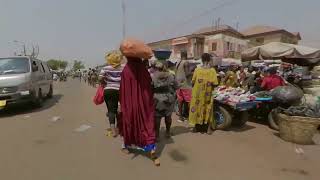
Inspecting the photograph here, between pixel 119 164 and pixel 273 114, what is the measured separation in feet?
15.3

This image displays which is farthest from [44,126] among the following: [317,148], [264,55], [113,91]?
[264,55]

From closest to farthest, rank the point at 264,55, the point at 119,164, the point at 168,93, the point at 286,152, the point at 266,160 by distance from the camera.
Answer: the point at 119,164 → the point at 266,160 → the point at 286,152 → the point at 168,93 → the point at 264,55

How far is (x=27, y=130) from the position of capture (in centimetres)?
773

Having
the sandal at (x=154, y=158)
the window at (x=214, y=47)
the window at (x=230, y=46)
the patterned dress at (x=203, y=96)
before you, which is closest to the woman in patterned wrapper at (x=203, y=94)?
the patterned dress at (x=203, y=96)

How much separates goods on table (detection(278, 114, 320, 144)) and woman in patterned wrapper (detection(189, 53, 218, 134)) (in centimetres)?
162

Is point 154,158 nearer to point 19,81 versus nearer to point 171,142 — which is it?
point 171,142

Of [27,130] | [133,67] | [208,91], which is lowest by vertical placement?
[27,130]

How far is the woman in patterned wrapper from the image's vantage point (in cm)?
733

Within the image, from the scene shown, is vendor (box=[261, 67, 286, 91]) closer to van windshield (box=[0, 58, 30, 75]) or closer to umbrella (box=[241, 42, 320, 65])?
umbrella (box=[241, 42, 320, 65])

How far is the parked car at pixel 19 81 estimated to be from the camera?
9.73 meters

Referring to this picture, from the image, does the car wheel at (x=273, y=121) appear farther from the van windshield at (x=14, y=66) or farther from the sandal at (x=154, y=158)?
the van windshield at (x=14, y=66)

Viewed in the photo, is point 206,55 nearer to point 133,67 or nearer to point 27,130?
point 133,67

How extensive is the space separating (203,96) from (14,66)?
22.0ft

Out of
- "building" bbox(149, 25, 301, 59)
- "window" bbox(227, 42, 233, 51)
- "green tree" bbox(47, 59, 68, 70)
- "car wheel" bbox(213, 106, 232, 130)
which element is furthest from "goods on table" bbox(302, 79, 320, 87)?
"green tree" bbox(47, 59, 68, 70)
